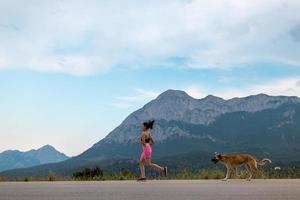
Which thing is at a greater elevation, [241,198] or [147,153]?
[147,153]

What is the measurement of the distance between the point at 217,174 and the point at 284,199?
10164mm

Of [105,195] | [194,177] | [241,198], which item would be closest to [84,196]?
[105,195]

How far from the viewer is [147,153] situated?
16.8 meters

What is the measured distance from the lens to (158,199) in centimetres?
965

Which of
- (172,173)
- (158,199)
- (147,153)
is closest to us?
(158,199)

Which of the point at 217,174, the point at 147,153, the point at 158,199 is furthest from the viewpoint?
the point at 217,174

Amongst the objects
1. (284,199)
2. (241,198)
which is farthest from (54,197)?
(284,199)

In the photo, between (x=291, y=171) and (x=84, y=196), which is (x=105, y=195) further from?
(x=291, y=171)

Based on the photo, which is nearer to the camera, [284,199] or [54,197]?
[284,199]

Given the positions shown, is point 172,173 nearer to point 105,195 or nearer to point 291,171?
point 291,171

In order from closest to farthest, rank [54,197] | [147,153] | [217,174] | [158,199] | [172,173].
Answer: [158,199]
[54,197]
[147,153]
[217,174]
[172,173]

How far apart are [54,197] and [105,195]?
3.23 ft

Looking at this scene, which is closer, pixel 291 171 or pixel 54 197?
pixel 54 197

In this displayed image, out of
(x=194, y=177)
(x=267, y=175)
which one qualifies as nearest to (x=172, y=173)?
(x=194, y=177)
